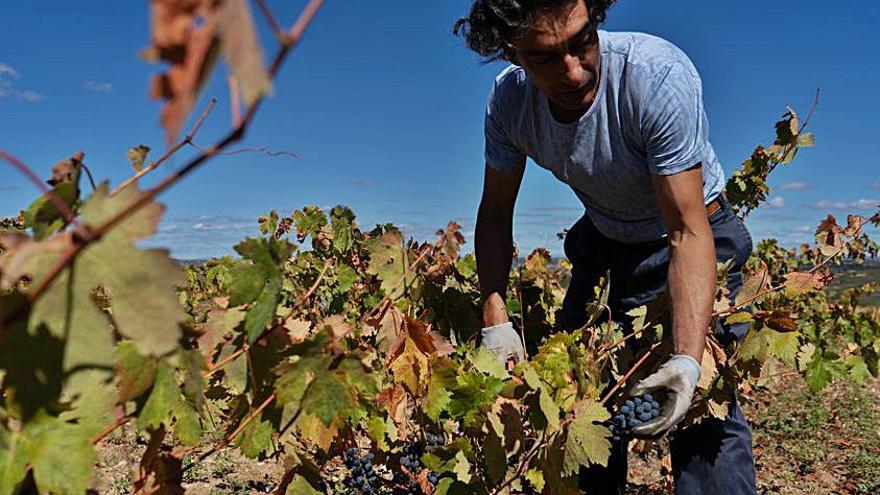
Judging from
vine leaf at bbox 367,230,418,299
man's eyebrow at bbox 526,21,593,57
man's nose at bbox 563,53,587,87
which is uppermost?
man's eyebrow at bbox 526,21,593,57

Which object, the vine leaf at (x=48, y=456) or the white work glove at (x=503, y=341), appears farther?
the white work glove at (x=503, y=341)

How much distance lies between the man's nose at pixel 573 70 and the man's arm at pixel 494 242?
0.66 metres

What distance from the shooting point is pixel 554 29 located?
2.09 meters

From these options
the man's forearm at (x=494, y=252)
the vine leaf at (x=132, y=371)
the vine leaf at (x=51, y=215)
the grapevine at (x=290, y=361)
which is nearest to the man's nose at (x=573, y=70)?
the grapevine at (x=290, y=361)

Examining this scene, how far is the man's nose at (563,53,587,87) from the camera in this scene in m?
2.14

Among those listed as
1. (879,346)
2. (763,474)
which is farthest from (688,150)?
(763,474)

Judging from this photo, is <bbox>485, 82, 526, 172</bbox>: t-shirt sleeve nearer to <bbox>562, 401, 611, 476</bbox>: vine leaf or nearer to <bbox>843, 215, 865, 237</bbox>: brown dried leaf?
<bbox>562, 401, 611, 476</bbox>: vine leaf

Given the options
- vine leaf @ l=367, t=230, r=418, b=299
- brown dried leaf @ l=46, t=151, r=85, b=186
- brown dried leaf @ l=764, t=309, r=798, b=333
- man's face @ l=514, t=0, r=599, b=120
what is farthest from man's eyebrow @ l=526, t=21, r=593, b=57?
brown dried leaf @ l=46, t=151, r=85, b=186

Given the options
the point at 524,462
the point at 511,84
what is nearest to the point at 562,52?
the point at 511,84

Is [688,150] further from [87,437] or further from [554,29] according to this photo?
[87,437]

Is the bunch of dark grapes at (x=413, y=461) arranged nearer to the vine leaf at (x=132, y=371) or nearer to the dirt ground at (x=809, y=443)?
the vine leaf at (x=132, y=371)

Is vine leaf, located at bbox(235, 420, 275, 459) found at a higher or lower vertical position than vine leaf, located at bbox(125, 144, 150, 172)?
lower

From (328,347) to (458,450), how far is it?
2.46 ft

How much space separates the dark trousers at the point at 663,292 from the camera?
2.51 meters
